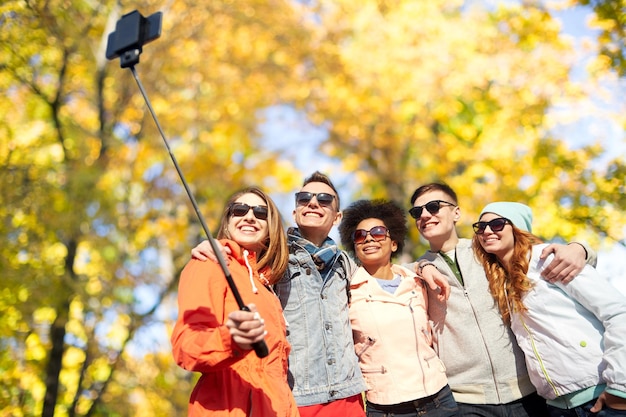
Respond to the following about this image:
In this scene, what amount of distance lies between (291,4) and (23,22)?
710 cm

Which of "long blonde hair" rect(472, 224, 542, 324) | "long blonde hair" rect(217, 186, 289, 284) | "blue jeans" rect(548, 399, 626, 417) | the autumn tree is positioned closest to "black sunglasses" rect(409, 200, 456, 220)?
"long blonde hair" rect(472, 224, 542, 324)

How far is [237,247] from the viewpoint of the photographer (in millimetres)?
2586

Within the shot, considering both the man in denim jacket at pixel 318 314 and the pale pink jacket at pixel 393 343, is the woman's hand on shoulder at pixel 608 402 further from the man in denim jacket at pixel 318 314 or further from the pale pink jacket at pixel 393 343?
the man in denim jacket at pixel 318 314

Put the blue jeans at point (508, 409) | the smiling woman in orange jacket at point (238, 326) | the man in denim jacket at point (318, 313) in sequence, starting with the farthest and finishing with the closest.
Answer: the blue jeans at point (508, 409), the man in denim jacket at point (318, 313), the smiling woman in orange jacket at point (238, 326)

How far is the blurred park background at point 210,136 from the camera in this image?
6023 millimetres

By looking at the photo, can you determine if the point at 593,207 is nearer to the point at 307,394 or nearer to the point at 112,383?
the point at 307,394

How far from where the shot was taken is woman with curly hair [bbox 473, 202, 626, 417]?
2533mm

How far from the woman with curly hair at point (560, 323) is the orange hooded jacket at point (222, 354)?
1.32 meters

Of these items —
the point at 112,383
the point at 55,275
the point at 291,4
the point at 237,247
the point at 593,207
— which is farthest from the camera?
the point at 291,4

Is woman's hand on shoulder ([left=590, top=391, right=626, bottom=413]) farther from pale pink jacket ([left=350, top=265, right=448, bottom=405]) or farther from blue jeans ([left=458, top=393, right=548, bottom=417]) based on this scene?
pale pink jacket ([left=350, top=265, right=448, bottom=405])

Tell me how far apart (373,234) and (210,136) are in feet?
24.4

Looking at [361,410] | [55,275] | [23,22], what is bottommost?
[361,410]

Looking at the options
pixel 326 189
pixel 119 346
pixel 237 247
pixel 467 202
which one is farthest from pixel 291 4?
pixel 237 247

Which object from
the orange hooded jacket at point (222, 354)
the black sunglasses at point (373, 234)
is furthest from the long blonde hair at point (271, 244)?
the black sunglasses at point (373, 234)
